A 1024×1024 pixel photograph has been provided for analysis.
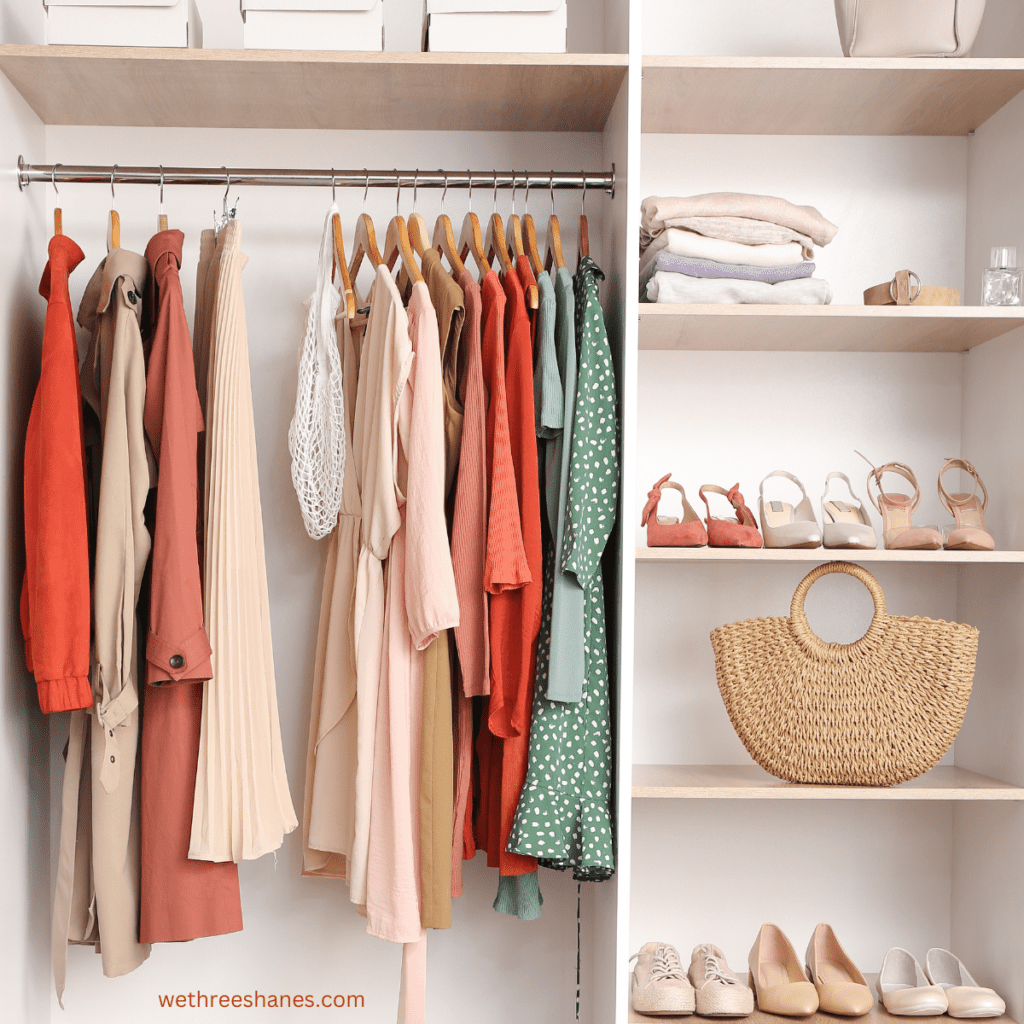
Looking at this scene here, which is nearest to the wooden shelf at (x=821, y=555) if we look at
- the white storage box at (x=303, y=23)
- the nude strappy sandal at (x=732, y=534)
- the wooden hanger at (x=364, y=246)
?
the nude strappy sandal at (x=732, y=534)

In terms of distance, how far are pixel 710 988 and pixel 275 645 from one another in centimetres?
106

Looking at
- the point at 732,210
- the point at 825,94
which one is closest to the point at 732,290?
the point at 732,210

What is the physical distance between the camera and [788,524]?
1.64 meters

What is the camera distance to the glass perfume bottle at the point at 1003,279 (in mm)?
1627

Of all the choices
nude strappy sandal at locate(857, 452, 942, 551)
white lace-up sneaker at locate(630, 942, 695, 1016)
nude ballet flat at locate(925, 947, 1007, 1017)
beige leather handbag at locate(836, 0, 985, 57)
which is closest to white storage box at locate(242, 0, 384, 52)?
beige leather handbag at locate(836, 0, 985, 57)

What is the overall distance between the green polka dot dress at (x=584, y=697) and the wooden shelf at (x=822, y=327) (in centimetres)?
18

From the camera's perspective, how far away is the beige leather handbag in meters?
1.59

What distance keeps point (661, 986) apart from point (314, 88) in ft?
5.69

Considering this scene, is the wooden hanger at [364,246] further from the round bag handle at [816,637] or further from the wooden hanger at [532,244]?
the round bag handle at [816,637]

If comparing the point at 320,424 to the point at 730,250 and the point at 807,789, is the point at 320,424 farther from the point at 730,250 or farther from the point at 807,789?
the point at 807,789

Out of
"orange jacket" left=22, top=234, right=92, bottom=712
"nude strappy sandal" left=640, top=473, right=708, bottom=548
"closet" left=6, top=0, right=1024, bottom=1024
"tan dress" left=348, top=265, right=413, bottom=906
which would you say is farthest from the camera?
"closet" left=6, top=0, right=1024, bottom=1024

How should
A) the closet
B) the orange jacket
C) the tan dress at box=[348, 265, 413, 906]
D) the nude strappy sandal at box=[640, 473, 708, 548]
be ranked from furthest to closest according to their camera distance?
the closet → the nude strappy sandal at box=[640, 473, 708, 548] → the tan dress at box=[348, 265, 413, 906] → the orange jacket

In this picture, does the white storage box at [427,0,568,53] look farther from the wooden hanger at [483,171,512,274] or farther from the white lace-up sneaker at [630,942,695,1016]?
the white lace-up sneaker at [630,942,695,1016]

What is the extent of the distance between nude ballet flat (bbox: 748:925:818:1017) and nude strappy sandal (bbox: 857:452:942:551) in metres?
0.79
